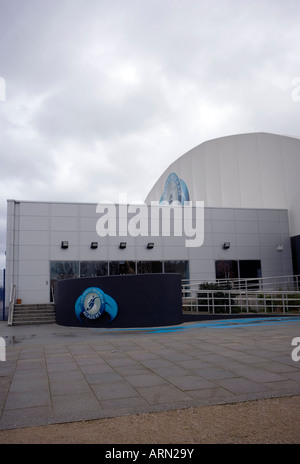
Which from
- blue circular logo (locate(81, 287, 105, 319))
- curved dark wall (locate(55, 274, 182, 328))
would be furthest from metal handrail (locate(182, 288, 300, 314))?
blue circular logo (locate(81, 287, 105, 319))

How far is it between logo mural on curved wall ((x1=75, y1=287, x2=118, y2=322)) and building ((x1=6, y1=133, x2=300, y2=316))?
706 cm

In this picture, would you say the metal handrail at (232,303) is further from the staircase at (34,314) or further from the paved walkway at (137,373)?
the staircase at (34,314)

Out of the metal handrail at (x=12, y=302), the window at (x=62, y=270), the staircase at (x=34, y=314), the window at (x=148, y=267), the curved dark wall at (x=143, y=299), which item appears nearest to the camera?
the curved dark wall at (x=143, y=299)

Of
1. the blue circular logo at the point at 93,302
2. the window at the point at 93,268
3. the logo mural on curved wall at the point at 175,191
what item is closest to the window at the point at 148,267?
the window at the point at 93,268

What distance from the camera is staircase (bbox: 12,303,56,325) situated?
A: 1838cm

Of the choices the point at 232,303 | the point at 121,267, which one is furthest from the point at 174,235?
the point at 232,303

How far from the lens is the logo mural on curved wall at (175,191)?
3553cm

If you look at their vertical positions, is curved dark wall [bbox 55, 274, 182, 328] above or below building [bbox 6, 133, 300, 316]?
below

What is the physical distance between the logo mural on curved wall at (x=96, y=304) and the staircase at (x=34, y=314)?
3880mm

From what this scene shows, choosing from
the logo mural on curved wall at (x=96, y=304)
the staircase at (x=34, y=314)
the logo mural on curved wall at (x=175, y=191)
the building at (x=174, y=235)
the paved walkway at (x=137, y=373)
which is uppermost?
the logo mural on curved wall at (x=175, y=191)

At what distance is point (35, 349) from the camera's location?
33.4 feet

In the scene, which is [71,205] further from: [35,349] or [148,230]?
[35,349]

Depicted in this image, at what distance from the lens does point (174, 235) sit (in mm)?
24266

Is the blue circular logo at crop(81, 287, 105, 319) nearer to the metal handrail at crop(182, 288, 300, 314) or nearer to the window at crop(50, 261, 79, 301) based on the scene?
the metal handrail at crop(182, 288, 300, 314)
